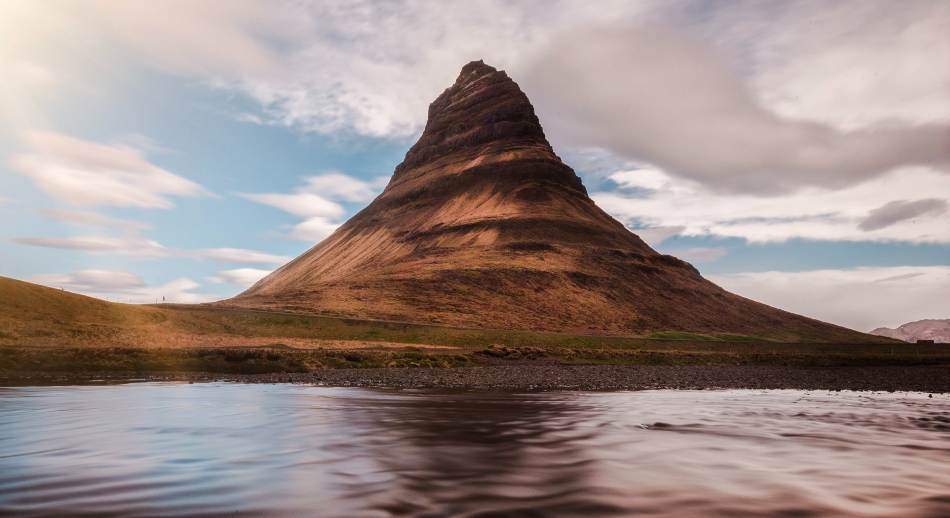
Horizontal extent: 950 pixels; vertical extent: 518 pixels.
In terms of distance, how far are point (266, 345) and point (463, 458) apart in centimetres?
4670

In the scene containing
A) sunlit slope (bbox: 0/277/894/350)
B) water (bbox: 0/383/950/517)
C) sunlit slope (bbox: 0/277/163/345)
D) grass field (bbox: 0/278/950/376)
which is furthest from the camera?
sunlit slope (bbox: 0/277/894/350)

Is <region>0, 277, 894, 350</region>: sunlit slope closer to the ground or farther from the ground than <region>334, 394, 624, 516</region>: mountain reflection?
farther from the ground

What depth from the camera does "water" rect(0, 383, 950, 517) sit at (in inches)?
338

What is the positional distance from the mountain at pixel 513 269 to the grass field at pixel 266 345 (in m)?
24.7

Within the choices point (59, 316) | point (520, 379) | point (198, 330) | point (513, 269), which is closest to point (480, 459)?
point (520, 379)

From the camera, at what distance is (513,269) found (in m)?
132

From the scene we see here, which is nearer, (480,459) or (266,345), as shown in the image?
(480,459)

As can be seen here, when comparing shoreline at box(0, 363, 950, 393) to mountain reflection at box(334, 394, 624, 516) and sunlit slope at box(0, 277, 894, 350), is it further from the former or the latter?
sunlit slope at box(0, 277, 894, 350)

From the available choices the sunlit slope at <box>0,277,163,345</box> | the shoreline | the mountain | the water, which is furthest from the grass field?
the mountain

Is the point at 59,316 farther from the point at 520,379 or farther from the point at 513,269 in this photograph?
the point at 513,269

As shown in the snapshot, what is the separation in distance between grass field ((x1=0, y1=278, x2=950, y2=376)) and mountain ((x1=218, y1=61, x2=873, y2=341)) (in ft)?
81.0

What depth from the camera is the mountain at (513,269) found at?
369ft

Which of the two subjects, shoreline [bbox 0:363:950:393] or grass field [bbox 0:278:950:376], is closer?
shoreline [bbox 0:363:950:393]

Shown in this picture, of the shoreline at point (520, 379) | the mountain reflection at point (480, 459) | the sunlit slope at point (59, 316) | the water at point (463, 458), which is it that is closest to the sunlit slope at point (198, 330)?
the sunlit slope at point (59, 316)
